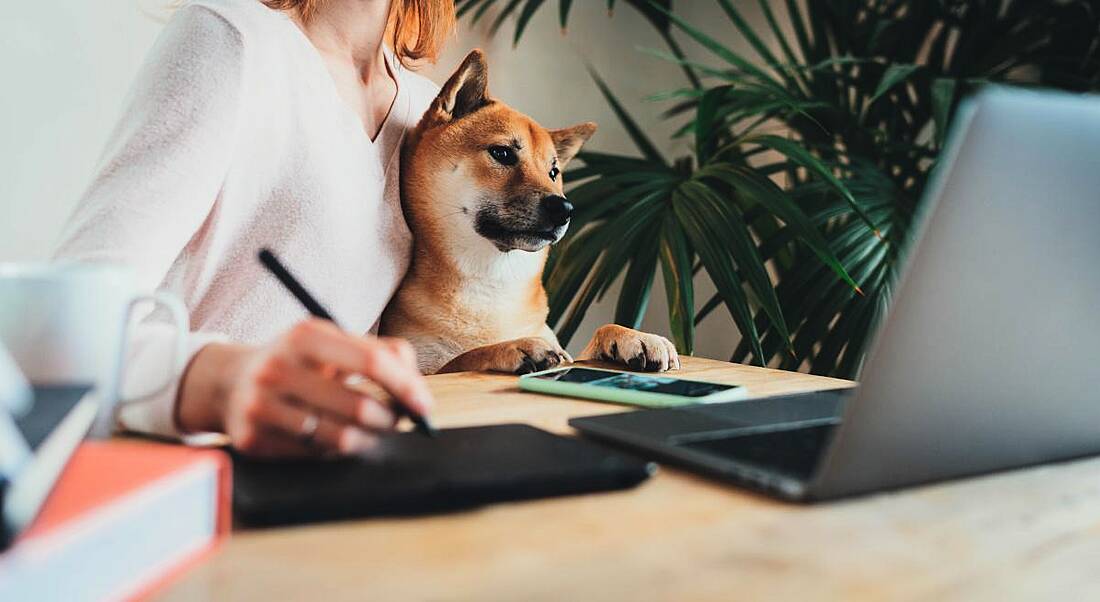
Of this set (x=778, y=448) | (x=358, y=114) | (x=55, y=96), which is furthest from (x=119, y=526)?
(x=55, y=96)

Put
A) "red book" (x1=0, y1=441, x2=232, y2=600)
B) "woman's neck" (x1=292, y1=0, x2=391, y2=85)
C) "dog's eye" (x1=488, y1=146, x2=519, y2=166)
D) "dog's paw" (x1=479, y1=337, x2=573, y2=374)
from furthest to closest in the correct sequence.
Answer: "dog's eye" (x1=488, y1=146, x2=519, y2=166)
"woman's neck" (x1=292, y1=0, x2=391, y2=85)
"dog's paw" (x1=479, y1=337, x2=573, y2=374)
"red book" (x1=0, y1=441, x2=232, y2=600)

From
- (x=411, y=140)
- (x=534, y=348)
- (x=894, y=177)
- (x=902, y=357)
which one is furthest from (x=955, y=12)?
(x=902, y=357)

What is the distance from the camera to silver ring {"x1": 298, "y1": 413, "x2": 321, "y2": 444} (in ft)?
1.54

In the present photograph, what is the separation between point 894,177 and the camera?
2.05m

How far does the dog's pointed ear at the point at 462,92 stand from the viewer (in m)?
1.36

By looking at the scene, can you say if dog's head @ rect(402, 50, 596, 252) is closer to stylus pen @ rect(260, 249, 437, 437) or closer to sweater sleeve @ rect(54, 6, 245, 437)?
sweater sleeve @ rect(54, 6, 245, 437)

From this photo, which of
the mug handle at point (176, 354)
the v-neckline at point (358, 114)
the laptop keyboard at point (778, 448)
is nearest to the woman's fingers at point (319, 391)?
the mug handle at point (176, 354)

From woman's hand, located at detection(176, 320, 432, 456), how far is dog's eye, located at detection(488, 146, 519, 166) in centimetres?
100

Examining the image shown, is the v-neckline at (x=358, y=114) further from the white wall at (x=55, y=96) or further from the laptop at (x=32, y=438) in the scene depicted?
the laptop at (x=32, y=438)

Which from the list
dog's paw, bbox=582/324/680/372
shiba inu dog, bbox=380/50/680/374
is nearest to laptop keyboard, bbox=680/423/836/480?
dog's paw, bbox=582/324/680/372

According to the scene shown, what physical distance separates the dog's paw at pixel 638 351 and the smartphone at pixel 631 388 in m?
0.14

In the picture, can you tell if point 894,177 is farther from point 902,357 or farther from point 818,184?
point 902,357

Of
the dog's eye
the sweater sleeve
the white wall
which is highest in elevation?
the sweater sleeve

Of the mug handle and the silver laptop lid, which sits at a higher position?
the silver laptop lid
